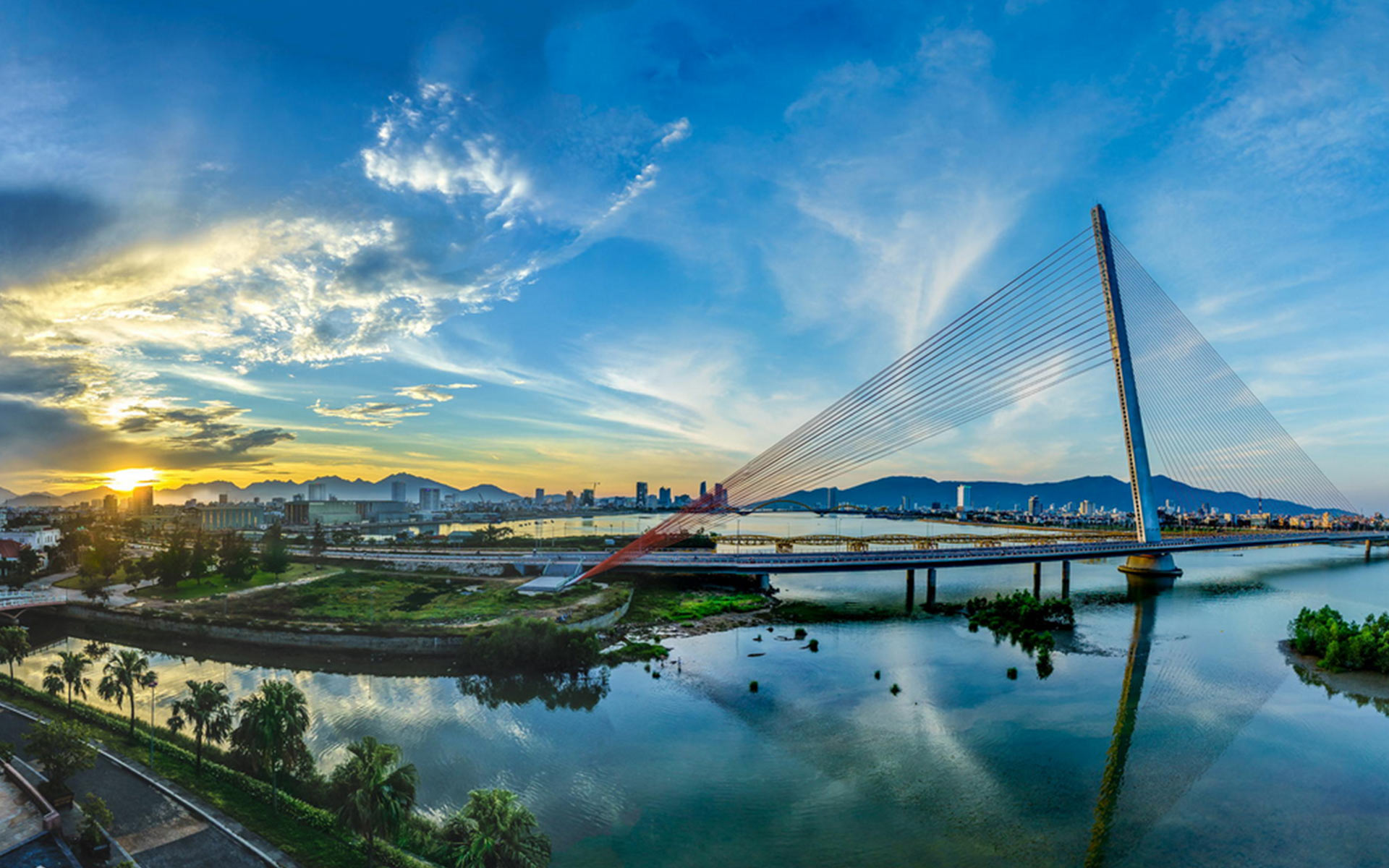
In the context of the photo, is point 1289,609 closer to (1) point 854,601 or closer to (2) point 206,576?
(1) point 854,601

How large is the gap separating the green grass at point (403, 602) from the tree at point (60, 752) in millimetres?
14979

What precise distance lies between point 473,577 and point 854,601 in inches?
979

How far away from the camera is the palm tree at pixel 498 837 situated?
887cm

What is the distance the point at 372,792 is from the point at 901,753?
12.7 m

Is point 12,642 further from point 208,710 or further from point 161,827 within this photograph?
point 161,827

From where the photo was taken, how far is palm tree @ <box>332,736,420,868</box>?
9.92m

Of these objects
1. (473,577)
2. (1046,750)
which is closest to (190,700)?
(1046,750)

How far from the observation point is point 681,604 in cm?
3388

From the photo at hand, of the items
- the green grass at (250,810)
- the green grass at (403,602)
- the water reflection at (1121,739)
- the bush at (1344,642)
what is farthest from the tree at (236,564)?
the bush at (1344,642)

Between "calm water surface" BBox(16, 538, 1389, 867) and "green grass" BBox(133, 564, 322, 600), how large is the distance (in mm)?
8028

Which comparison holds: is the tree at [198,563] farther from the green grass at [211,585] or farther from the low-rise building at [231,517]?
the low-rise building at [231,517]

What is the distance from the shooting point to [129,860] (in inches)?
363

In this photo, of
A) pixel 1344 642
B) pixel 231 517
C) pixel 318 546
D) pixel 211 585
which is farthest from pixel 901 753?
pixel 231 517

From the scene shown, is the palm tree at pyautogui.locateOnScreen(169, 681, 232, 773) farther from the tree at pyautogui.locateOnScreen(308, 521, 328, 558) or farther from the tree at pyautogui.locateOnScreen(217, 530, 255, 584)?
the tree at pyautogui.locateOnScreen(308, 521, 328, 558)
